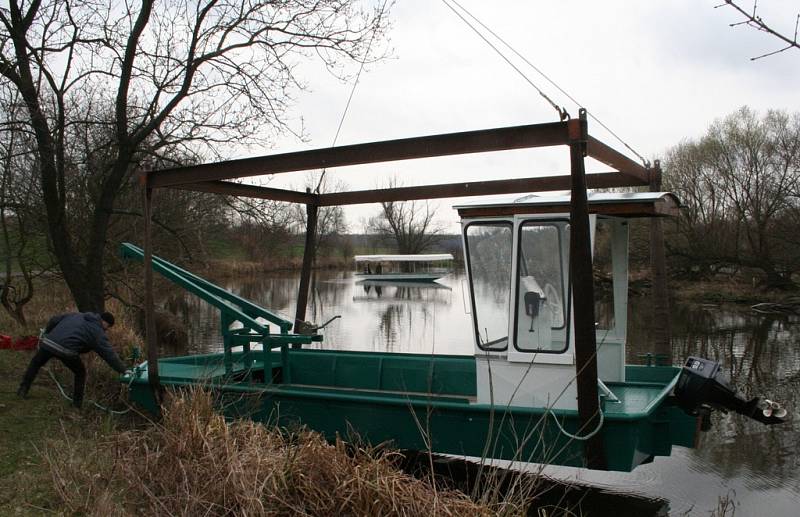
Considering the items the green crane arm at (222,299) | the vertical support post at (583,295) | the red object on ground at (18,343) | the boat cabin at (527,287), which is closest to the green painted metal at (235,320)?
the green crane arm at (222,299)

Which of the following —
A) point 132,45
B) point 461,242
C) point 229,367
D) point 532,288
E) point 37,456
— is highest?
point 132,45

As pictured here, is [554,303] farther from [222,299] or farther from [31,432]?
[31,432]

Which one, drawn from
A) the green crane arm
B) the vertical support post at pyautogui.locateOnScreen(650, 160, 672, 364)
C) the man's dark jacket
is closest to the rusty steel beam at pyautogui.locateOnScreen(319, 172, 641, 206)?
the vertical support post at pyautogui.locateOnScreen(650, 160, 672, 364)

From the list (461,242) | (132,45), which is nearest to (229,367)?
(461,242)

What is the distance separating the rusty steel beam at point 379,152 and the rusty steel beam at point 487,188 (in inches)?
88.1

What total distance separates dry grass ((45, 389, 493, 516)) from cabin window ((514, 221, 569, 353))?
205 centimetres

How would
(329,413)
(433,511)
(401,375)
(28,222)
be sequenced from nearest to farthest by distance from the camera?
(433,511) → (329,413) → (401,375) → (28,222)

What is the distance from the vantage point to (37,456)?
Answer: 610 centimetres

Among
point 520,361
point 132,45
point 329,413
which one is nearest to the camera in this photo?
point 520,361

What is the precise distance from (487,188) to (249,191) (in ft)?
9.65

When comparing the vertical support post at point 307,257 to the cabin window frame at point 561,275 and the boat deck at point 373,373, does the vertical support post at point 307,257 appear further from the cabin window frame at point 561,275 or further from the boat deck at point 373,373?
the cabin window frame at point 561,275

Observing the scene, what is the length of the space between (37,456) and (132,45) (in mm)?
6409

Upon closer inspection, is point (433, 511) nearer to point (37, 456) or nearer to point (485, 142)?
point (485, 142)

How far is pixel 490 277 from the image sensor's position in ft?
21.7
